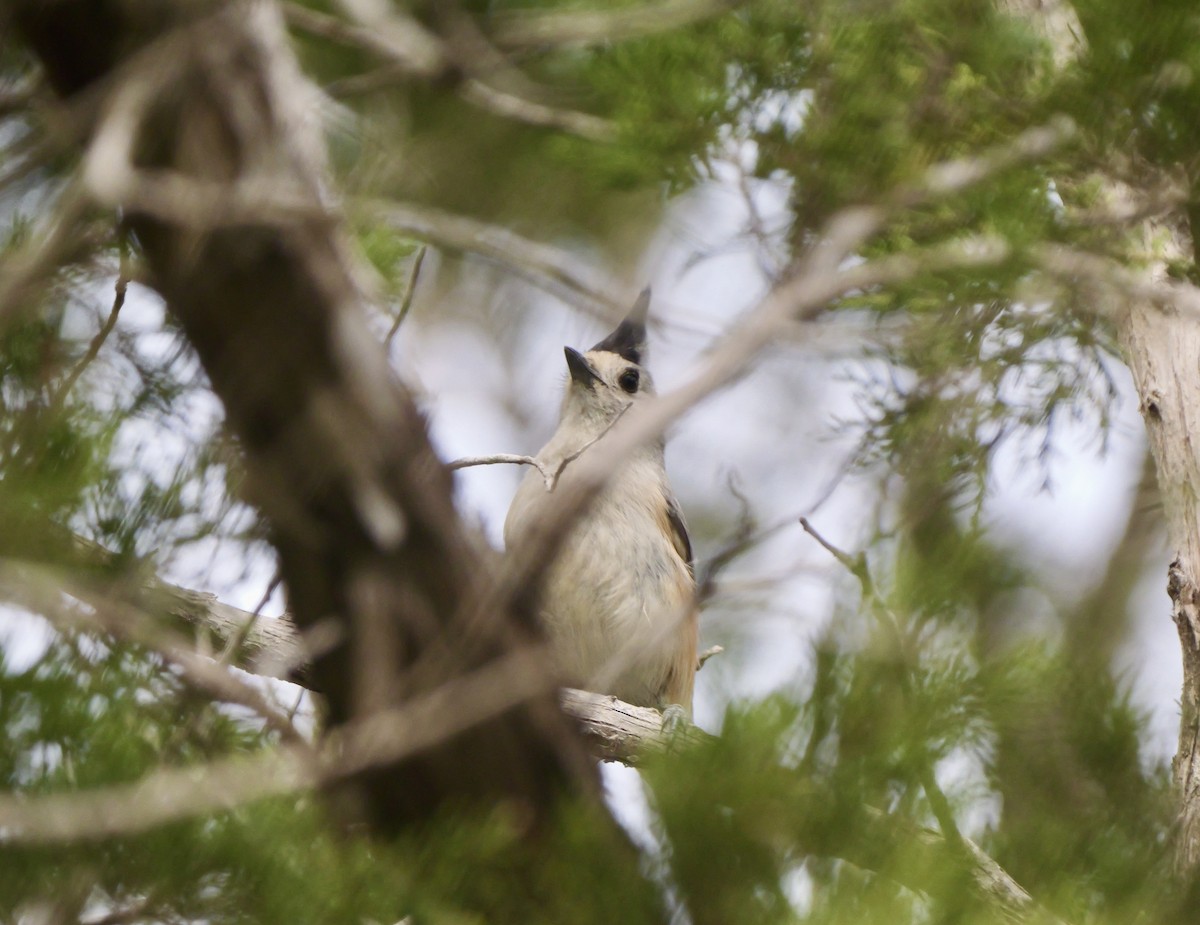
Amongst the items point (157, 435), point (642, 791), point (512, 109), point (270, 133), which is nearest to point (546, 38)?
point (512, 109)

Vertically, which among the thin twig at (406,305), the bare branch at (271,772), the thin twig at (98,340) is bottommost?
the bare branch at (271,772)

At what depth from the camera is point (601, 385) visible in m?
4.77

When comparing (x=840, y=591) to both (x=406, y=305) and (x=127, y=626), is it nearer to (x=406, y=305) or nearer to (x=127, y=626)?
(x=127, y=626)

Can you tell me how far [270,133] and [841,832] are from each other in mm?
1954

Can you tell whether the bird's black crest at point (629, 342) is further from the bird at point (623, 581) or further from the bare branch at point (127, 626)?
the bare branch at point (127, 626)

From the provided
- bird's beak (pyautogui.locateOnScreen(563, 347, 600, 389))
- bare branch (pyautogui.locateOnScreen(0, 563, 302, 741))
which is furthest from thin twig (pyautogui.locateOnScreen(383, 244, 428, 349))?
bird's beak (pyautogui.locateOnScreen(563, 347, 600, 389))

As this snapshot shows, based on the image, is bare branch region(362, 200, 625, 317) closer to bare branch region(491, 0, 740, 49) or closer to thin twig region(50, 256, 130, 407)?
bare branch region(491, 0, 740, 49)

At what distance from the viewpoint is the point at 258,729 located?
6.47 ft

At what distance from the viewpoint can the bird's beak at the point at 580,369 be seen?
4.54 m

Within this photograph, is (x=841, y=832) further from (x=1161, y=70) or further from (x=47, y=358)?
(x=47, y=358)

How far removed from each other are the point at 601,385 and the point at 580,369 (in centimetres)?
19

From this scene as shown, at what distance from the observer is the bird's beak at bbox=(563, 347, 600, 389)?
4.54 m

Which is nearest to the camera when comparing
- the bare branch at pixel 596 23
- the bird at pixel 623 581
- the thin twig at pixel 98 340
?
the thin twig at pixel 98 340

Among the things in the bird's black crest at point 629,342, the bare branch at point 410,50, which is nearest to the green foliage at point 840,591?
the bare branch at point 410,50
